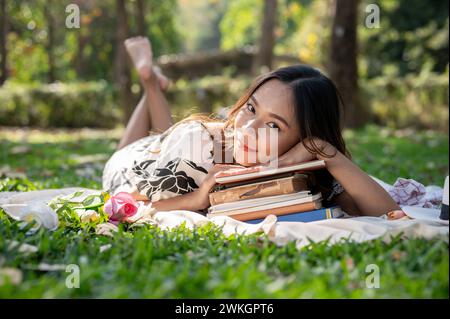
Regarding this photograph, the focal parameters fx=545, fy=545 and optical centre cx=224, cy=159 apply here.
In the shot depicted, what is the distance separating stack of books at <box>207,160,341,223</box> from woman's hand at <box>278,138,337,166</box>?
0.06m

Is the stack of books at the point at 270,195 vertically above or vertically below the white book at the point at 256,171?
below

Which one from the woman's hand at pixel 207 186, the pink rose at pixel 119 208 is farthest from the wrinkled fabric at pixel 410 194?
the pink rose at pixel 119 208

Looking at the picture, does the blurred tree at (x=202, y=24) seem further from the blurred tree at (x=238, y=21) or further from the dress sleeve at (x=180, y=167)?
the dress sleeve at (x=180, y=167)

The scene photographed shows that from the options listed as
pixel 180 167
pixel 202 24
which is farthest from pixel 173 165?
pixel 202 24

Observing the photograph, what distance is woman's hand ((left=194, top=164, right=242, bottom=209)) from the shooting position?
2.95 metres

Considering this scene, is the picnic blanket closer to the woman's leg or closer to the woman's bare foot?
the woman's leg

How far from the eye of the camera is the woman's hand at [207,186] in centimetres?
295

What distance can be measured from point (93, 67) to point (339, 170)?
103 feet

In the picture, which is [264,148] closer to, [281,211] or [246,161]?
[246,161]

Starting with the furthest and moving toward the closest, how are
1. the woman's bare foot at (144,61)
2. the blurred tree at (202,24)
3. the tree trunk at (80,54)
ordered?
1. the blurred tree at (202,24)
2. the tree trunk at (80,54)
3. the woman's bare foot at (144,61)

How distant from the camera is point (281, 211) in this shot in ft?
9.30

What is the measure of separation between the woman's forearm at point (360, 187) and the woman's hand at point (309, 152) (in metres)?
0.04

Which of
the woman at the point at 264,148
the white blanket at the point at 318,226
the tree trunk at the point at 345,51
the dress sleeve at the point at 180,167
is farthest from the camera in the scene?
the tree trunk at the point at 345,51

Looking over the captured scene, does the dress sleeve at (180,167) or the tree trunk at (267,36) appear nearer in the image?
the dress sleeve at (180,167)
